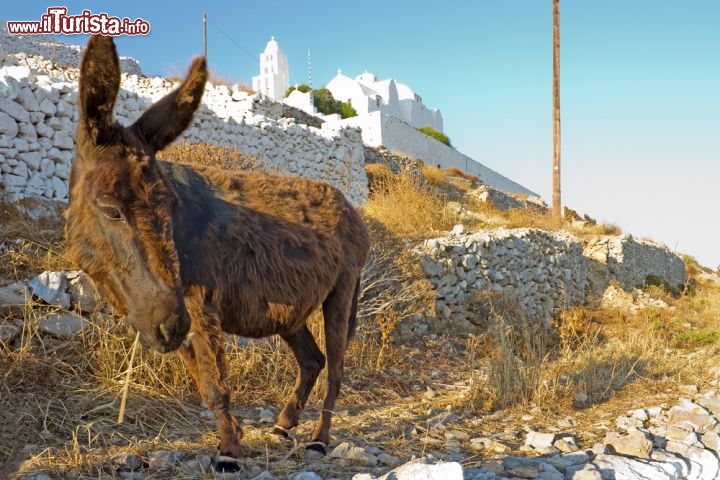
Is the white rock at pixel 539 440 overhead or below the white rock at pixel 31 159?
below

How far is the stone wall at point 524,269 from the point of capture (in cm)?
962

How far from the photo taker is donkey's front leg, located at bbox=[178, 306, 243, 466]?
3.00m

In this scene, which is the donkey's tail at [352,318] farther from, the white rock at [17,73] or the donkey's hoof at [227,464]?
the white rock at [17,73]

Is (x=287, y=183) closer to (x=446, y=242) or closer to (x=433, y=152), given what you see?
(x=446, y=242)

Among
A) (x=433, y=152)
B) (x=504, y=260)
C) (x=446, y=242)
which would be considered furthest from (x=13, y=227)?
(x=433, y=152)

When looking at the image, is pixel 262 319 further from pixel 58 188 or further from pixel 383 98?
pixel 383 98

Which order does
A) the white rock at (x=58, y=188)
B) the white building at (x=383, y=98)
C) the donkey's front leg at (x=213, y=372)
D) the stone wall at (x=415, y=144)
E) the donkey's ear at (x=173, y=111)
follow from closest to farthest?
the donkey's ear at (x=173, y=111) < the donkey's front leg at (x=213, y=372) < the white rock at (x=58, y=188) < the stone wall at (x=415, y=144) < the white building at (x=383, y=98)

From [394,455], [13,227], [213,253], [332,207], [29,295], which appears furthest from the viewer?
[13,227]

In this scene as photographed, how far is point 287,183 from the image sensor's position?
404 centimetres

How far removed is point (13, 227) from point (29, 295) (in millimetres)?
1313

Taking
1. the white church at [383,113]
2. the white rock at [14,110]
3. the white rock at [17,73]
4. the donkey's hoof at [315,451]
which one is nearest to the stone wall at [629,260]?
the white church at [383,113]

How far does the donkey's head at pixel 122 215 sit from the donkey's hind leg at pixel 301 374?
1594 mm

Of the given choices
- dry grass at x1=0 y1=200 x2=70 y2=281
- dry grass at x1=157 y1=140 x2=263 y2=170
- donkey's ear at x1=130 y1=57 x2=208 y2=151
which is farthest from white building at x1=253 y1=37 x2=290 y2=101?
donkey's ear at x1=130 y1=57 x2=208 y2=151

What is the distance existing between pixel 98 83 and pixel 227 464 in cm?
188
